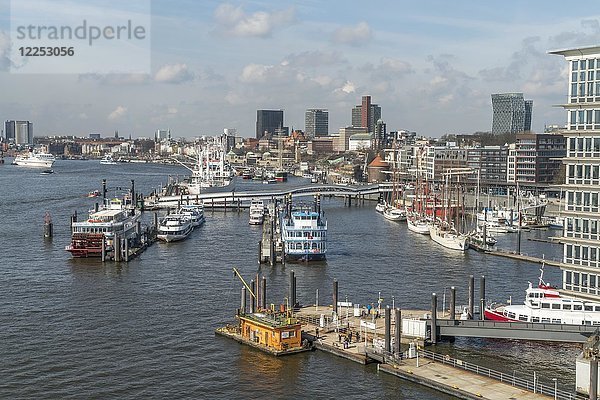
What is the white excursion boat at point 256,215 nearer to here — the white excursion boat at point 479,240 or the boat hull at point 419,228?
the boat hull at point 419,228

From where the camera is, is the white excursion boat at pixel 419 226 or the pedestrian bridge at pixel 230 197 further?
the pedestrian bridge at pixel 230 197

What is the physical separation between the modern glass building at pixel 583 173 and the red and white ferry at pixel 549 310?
75cm

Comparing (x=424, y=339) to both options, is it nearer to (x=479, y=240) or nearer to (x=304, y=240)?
(x=304, y=240)

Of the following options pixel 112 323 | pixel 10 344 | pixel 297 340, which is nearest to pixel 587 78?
pixel 297 340

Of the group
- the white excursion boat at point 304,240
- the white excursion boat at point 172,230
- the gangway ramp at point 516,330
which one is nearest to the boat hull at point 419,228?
the white excursion boat at point 304,240

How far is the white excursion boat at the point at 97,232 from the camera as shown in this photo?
60531 mm

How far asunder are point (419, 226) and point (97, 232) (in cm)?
3507

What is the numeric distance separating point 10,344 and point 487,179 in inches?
4445

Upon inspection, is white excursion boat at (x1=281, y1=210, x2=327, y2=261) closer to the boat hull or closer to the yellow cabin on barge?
the boat hull

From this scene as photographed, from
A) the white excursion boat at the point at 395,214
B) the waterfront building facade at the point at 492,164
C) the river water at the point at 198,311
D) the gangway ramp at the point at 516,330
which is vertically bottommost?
the river water at the point at 198,311

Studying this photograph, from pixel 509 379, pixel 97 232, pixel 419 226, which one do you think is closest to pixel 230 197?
pixel 419 226

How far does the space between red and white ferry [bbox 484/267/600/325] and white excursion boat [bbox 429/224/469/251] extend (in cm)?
2989

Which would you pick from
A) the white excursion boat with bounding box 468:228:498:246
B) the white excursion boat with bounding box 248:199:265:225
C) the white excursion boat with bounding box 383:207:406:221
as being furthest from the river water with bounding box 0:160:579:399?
the white excursion boat with bounding box 383:207:406:221

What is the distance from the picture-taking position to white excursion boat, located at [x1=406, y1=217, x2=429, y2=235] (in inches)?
3169
